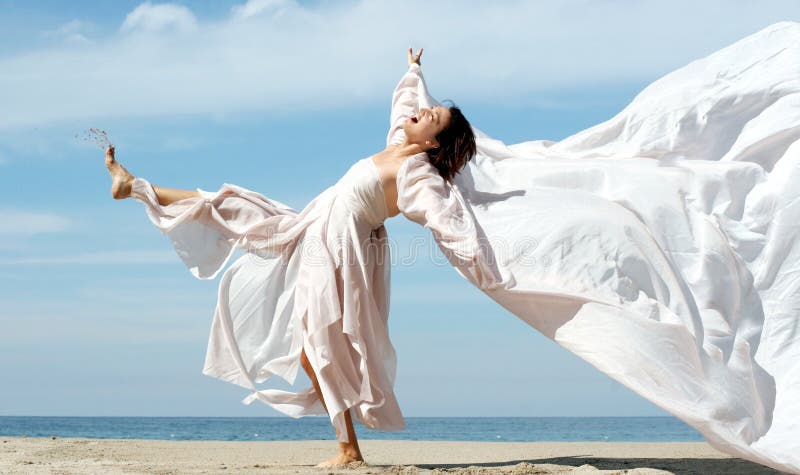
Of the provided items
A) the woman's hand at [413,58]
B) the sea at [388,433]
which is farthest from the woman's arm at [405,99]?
the sea at [388,433]

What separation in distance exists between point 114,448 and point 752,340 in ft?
14.4

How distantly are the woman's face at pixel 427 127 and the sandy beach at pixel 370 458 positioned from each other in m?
1.81

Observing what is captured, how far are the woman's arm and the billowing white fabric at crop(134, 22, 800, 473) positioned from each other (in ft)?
0.04

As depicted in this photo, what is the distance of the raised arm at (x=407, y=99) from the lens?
5.06 metres

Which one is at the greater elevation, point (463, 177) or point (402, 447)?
point (463, 177)

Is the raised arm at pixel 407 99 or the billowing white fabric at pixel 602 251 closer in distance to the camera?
the billowing white fabric at pixel 602 251

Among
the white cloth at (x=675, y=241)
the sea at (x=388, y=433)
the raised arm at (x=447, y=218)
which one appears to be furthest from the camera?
the sea at (x=388, y=433)

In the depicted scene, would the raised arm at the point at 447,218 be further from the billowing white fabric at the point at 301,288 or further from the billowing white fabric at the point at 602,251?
the billowing white fabric at the point at 301,288

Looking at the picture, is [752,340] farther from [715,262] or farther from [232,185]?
[232,185]

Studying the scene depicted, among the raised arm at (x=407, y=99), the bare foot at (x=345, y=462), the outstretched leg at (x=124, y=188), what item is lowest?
the bare foot at (x=345, y=462)

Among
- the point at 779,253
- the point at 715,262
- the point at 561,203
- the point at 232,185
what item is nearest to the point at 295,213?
the point at 232,185

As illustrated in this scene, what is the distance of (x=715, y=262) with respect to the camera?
168 inches

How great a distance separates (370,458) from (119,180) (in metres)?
2.42

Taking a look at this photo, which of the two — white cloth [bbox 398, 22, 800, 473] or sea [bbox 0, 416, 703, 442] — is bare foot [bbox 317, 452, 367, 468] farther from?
sea [bbox 0, 416, 703, 442]
